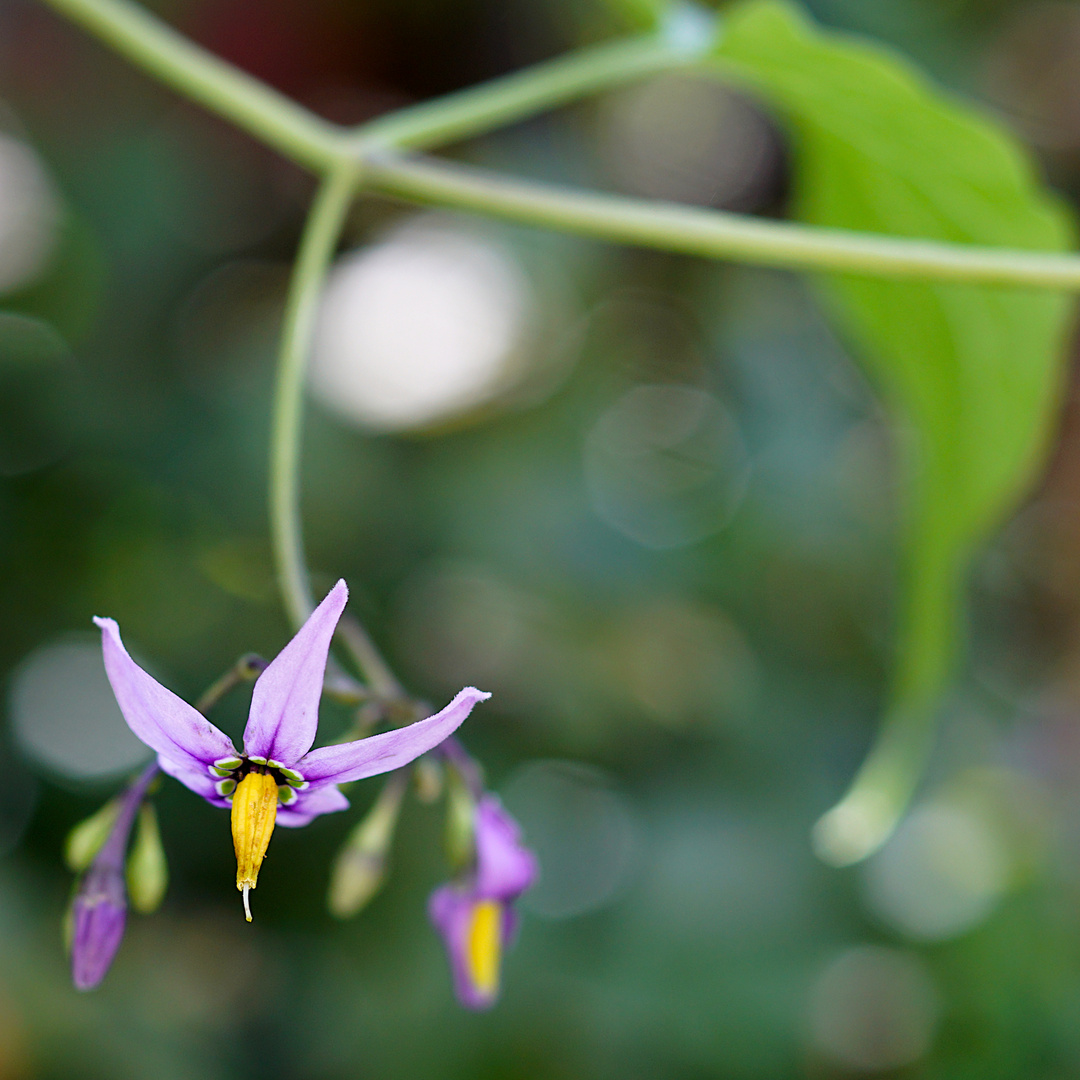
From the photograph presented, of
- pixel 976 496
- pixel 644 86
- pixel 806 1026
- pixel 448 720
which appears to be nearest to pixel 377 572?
pixel 806 1026

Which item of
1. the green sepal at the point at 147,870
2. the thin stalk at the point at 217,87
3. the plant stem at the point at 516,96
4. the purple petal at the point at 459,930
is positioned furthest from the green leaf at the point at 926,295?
the green sepal at the point at 147,870

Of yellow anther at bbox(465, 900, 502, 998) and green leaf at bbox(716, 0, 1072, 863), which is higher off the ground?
green leaf at bbox(716, 0, 1072, 863)

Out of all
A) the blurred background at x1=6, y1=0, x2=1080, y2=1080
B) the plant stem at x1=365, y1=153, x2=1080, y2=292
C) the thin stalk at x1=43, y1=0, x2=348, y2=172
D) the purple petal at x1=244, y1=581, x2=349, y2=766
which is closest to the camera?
the purple petal at x1=244, y1=581, x2=349, y2=766

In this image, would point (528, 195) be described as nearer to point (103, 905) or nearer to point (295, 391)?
point (295, 391)

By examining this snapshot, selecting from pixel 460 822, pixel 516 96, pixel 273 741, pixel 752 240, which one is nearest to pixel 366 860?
pixel 460 822

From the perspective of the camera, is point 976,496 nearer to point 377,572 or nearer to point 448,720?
point 448,720

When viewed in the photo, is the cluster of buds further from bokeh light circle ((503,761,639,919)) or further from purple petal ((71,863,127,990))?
bokeh light circle ((503,761,639,919))

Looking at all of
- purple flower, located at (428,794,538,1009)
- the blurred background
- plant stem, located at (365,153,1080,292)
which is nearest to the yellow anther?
purple flower, located at (428,794,538,1009)
